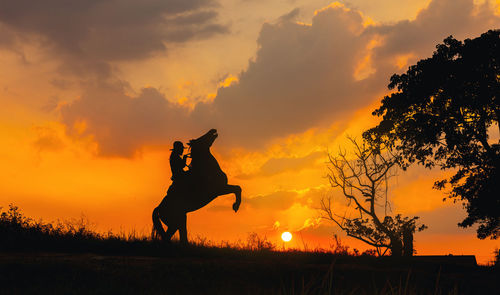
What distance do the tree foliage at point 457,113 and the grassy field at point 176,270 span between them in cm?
1123

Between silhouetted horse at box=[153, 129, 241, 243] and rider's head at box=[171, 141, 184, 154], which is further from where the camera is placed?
rider's head at box=[171, 141, 184, 154]

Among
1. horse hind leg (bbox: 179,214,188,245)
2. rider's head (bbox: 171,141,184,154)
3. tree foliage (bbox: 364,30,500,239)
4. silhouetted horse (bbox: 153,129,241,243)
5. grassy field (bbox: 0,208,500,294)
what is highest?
tree foliage (bbox: 364,30,500,239)

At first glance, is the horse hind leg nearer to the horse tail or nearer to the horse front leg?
the horse tail

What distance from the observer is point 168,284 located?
29.9 ft

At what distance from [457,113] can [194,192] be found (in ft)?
56.2

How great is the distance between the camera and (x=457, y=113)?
27141 millimetres

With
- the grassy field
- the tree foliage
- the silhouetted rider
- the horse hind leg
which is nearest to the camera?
the grassy field

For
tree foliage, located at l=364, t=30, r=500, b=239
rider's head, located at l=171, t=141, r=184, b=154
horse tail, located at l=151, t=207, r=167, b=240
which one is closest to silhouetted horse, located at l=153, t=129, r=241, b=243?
horse tail, located at l=151, t=207, r=167, b=240

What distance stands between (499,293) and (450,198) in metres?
17.6

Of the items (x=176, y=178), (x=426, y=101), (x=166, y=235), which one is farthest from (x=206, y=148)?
(x=426, y=101)

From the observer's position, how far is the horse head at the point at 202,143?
15.8 meters

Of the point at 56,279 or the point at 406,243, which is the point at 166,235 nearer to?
the point at 56,279

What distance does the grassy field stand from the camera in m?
8.62

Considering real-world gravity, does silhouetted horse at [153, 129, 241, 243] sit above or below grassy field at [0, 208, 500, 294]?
above
